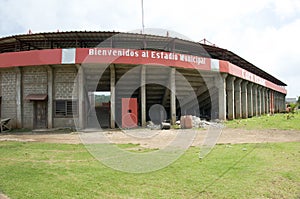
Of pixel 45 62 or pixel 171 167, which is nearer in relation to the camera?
pixel 171 167

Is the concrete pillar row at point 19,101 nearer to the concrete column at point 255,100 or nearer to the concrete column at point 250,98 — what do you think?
the concrete column at point 250,98

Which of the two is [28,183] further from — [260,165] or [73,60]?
[73,60]

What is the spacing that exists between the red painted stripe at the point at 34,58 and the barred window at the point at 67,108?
3.04 m

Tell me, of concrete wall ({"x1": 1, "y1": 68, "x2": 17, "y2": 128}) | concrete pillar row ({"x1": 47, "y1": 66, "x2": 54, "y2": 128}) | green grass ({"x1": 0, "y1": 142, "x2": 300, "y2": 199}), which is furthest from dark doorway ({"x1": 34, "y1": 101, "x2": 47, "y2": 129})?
green grass ({"x1": 0, "y1": 142, "x2": 300, "y2": 199})

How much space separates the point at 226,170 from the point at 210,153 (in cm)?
240

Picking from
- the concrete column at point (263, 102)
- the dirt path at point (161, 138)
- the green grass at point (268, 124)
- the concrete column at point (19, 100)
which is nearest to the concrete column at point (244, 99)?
the green grass at point (268, 124)

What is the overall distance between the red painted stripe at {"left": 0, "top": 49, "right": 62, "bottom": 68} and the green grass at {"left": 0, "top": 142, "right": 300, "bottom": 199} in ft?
33.3

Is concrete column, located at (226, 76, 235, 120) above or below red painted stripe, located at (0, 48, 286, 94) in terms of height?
below

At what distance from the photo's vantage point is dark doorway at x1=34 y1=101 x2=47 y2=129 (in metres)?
19.2

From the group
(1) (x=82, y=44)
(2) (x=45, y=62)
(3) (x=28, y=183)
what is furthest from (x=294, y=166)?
(1) (x=82, y=44)

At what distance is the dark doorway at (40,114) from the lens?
1916 cm

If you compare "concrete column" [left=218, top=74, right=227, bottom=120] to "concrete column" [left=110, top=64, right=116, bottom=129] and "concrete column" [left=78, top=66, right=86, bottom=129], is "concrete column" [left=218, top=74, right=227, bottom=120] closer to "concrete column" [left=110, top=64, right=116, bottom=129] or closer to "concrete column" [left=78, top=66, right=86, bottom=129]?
"concrete column" [left=110, top=64, right=116, bottom=129]

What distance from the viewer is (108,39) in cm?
2031

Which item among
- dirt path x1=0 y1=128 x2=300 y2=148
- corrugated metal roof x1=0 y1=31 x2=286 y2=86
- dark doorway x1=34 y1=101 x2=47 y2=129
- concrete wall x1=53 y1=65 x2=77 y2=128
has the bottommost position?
dirt path x1=0 y1=128 x2=300 y2=148
